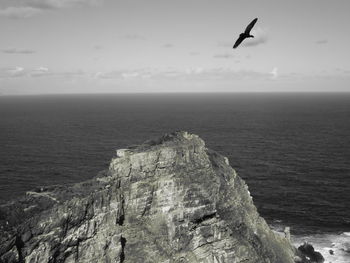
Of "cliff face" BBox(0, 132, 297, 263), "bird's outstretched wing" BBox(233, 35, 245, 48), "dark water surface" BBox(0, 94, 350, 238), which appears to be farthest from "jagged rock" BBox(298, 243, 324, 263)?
"bird's outstretched wing" BBox(233, 35, 245, 48)

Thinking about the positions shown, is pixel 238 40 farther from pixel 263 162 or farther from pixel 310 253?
pixel 263 162

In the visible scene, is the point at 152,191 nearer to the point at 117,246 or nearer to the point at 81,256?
the point at 117,246

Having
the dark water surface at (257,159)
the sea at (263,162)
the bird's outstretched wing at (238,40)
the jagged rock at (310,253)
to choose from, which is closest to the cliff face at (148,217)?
the jagged rock at (310,253)

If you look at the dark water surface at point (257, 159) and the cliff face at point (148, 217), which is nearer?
the cliff face at point (148, 217)

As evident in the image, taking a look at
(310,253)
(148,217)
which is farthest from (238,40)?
(310,253)

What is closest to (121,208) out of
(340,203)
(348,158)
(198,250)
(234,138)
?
(198,250)

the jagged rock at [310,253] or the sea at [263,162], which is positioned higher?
the sea at [263,162]

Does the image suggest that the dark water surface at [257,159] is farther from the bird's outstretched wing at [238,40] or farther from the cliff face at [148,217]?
the bird's outstretched wing at [238,40]

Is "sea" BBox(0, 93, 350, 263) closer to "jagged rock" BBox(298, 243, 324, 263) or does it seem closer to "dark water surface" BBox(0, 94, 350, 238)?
"dark water surface" BBox(0, 94, 350, 238)
